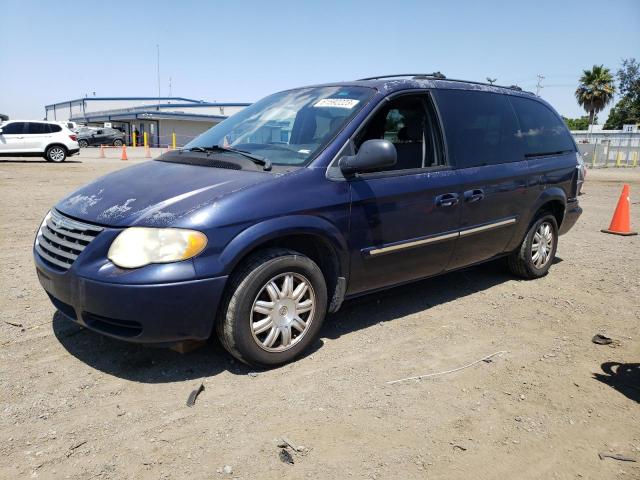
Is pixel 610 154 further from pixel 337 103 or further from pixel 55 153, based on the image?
pixel 337 103

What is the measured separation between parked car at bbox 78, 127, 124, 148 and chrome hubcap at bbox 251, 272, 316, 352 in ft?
136

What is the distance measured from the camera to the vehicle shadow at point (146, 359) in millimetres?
3291

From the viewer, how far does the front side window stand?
162 inches

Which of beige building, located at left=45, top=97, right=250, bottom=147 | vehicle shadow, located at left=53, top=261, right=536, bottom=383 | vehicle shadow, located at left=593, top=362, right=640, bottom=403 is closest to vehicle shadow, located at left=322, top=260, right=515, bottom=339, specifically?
vehicle shadow, located at left=53, top=261, right=536, bottom=383

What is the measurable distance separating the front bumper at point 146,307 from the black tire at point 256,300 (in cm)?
11

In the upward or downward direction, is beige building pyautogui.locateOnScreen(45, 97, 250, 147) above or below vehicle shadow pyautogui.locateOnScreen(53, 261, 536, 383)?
above

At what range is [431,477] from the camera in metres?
2.40

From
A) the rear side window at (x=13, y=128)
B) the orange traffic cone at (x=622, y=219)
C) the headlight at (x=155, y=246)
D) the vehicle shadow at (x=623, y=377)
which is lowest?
the vehicle shadow at (x=623, y=377)

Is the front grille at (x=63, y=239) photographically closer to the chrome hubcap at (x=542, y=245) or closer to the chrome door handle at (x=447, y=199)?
the chrome door handle at (x=447, y=199)

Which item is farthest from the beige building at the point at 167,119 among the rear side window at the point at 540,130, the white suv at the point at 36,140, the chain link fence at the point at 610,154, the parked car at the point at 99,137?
the rear side window at the point at 540,130

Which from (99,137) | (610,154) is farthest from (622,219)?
(99,137)

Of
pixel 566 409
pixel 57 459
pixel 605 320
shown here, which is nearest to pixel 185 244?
pixel 57 459

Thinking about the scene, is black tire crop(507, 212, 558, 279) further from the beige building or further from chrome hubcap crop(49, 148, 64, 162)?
the beige building

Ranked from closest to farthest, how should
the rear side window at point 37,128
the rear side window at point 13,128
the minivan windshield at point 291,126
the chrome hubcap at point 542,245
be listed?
1. the minivan windshield at point 291,126
2. the chrome hubcap at point 542,245
3. the rear side window at point 13,128
4. the rear side window at point 37,128
